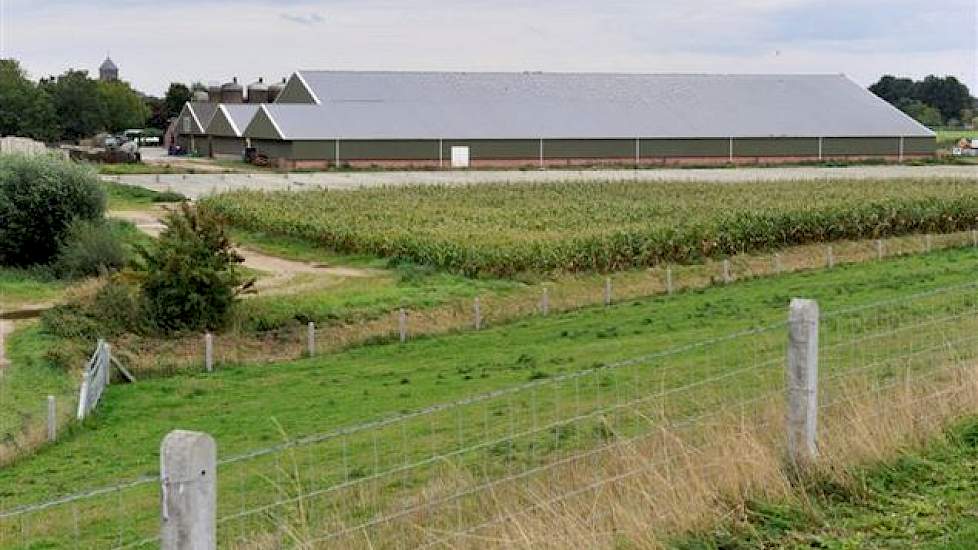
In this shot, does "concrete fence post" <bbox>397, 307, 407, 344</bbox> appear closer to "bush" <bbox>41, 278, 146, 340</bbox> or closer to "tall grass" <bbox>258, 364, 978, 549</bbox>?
"bush" <bbox>41, 278, 146, 340</bbox>

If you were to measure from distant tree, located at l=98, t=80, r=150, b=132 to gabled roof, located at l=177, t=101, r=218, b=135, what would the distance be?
2137cm

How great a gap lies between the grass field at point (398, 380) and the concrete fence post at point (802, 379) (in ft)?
7.61

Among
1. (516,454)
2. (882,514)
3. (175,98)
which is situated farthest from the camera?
(175,98)

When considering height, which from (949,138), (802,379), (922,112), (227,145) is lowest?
(802,379)

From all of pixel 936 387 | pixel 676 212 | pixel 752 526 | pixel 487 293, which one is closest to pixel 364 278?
pixel 487 293

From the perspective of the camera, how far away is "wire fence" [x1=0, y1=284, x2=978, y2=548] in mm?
7836

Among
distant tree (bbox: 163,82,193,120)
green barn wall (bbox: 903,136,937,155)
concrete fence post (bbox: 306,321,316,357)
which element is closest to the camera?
concrete fence post (bbox: 306,321,316,357)

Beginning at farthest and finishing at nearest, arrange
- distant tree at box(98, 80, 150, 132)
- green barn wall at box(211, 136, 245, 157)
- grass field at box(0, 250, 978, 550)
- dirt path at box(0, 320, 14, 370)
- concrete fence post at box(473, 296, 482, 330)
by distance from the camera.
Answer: distant tree at box(98, 80, 150, 132) < green barn wall at box(211, 136, 245, 157) < concrete fence post at box(473, 296, 482, 330) < dirt path at box(0, 320, 14, 370) < grass field at box(0, 250, 978, 550)

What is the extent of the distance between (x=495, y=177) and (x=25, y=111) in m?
53.9

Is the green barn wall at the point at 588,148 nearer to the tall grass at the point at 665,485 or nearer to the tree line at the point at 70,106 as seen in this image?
the tree line at the point at 70,106

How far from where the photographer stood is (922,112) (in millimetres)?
181875

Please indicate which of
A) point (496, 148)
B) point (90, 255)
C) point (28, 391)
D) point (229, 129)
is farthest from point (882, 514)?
point (229, 129)

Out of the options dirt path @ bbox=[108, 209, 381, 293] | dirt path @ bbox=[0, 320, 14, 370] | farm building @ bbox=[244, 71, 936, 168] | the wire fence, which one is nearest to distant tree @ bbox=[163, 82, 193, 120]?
farm building @ bbox=[244, 71, 936, 168]

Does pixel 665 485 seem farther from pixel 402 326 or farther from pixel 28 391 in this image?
pixel 402 326
